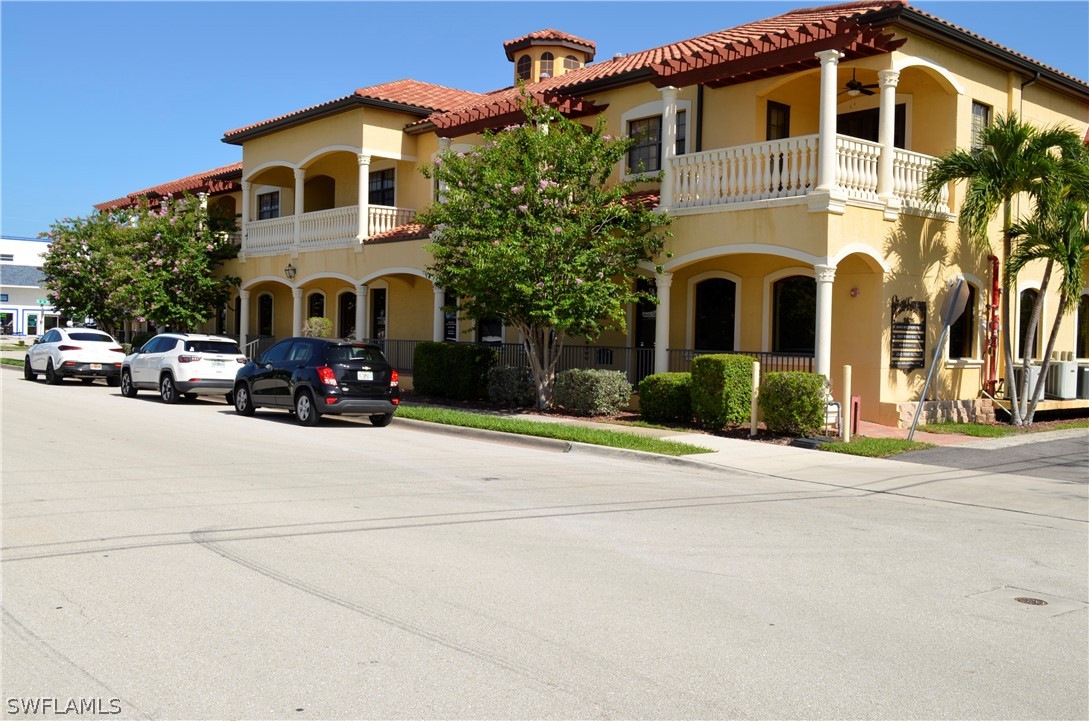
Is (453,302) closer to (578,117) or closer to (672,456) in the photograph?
(578,117)

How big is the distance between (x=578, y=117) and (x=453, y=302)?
6324 millimetres

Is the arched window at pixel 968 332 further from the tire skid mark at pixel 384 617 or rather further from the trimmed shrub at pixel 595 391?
the tire skid mark at pixel 384 617

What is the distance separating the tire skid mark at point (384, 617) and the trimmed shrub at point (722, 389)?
1027 centimetres

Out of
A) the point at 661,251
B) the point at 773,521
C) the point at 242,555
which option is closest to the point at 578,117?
the point at 661,251

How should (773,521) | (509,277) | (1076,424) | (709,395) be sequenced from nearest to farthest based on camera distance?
(773,521), (709,395), (509,277), (1076,424)

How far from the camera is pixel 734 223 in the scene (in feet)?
58.1

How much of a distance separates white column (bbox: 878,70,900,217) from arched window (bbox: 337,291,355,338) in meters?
19.1

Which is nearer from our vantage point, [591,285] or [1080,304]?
[591,285]

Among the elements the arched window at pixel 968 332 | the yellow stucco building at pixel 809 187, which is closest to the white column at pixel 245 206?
the yellow stucco building at pixel 809 187

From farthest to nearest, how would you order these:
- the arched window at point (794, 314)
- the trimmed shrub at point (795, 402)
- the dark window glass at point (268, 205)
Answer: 1. the dark window glass at point (268, 205)
2. the arched window at point (794, 314)
3. the trimmed shrub at point (795, 402)

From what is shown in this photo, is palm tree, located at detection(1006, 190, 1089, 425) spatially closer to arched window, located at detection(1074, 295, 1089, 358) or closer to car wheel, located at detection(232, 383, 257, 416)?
arched window, located at detection(1074, 295, 1089, 358)

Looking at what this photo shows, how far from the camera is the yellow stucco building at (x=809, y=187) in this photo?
55.4ft

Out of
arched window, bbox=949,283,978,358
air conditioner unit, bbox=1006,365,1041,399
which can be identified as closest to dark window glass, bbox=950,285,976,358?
arched window, bbox=949,283,978,358

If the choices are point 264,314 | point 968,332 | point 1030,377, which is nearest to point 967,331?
point 968,332
